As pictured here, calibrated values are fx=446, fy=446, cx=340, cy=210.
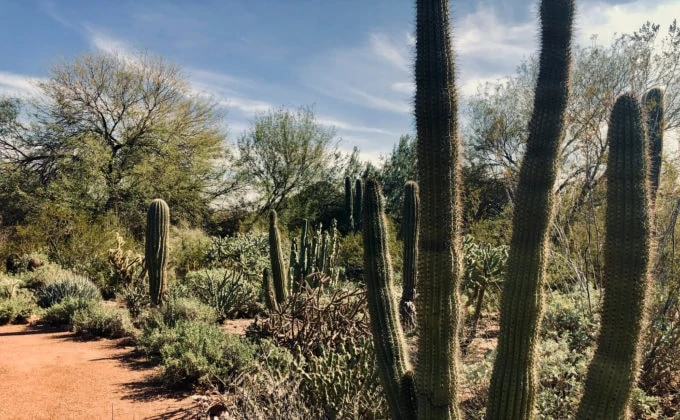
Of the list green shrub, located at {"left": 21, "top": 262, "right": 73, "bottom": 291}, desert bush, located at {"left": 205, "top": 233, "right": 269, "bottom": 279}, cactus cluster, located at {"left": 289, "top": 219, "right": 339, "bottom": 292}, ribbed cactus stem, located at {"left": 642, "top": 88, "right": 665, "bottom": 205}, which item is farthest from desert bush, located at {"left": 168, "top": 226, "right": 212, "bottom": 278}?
ribbed cactus stem, located at {"left": 642, "top": 88, "right": 665, "bottom": 205}

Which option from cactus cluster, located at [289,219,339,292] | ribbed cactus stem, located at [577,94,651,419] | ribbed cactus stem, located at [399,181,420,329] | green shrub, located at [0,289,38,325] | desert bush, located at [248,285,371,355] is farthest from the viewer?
cactus cluster, located at [289,219,339,292]

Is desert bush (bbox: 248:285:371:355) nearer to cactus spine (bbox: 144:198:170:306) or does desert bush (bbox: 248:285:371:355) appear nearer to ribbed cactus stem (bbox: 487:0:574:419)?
ribbed cactus stem (bbox: 487:0:574:419)

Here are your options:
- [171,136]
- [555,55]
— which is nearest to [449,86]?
[555,55]

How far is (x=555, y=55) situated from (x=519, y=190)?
744mm

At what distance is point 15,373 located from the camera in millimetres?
5348

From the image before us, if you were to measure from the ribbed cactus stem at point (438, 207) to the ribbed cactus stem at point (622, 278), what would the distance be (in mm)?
704

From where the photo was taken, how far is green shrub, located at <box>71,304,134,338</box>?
7.05 metres

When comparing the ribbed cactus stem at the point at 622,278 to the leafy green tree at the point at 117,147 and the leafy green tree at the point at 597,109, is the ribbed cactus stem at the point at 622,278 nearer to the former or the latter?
the leafy green tree at the point at 597,109

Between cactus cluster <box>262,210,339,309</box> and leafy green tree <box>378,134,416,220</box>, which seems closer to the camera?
cactus cluster <box>262,210,339,309</box>

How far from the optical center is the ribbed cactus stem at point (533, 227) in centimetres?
234

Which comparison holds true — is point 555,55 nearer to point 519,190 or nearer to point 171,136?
point 519,190

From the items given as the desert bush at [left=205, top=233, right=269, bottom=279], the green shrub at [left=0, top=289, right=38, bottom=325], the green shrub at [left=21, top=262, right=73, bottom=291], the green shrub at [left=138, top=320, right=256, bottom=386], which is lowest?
the green shrub at [left=138, top=320, right=256, bottom=386]

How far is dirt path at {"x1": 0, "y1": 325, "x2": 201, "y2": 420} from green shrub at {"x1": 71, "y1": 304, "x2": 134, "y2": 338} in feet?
0.94

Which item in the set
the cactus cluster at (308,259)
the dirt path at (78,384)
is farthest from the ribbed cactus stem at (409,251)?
the dirt path at (78,384)
